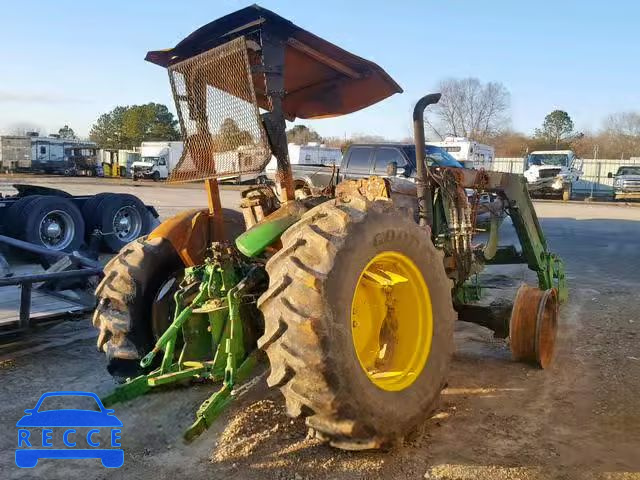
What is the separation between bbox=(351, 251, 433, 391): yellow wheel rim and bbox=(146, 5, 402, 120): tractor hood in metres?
1.40

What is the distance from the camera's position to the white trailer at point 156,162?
1794 inches

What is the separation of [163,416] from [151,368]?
13.3 inches

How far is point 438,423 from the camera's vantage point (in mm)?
4160

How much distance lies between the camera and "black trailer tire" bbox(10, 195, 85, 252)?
10.5 m

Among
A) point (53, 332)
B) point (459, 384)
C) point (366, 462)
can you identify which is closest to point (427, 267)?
point (366, 462)

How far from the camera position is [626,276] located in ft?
34.0

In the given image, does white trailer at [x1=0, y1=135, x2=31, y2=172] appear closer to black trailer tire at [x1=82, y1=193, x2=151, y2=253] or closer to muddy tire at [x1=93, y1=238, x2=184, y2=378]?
black trailer tire at [x1=82, y1=193, x2=151, y2=253]

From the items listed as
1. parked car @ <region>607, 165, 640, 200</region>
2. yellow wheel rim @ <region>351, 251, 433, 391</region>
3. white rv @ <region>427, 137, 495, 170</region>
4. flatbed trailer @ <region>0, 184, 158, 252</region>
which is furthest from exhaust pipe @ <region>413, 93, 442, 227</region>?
parked car @ <region>607, 165, 640, 200</region>

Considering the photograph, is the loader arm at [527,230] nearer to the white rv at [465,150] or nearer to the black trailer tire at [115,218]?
A: the black trailer tire at [115,218]

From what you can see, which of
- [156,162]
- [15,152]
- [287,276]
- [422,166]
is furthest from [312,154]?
[287,276]

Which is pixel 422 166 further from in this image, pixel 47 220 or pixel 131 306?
pixel 47 220

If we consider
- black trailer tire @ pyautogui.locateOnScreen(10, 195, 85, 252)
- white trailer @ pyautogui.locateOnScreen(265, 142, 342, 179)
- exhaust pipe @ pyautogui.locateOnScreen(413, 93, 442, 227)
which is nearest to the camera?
exhaust pipe @ pyautogui.locateOnScreen(413, 93, 442, 227)

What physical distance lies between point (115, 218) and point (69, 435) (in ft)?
27.6

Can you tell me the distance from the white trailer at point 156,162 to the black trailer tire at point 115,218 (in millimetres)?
33509
